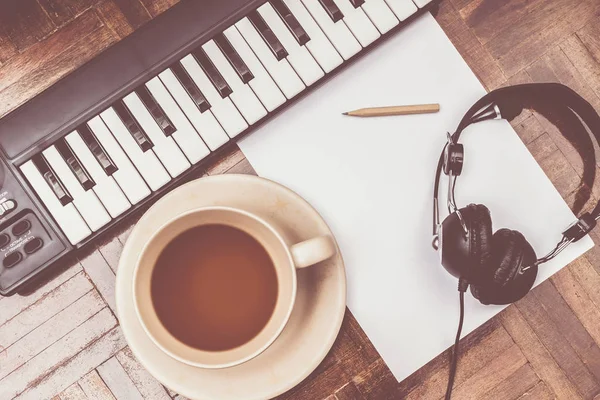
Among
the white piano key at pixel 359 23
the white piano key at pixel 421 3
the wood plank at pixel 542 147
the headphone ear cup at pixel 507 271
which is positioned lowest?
the headphone ear cup at pixel 507 271

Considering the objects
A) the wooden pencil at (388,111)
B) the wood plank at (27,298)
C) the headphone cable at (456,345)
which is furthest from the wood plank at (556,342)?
the wood plank at (27,298)

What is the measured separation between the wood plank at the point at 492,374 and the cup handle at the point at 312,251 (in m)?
0.37

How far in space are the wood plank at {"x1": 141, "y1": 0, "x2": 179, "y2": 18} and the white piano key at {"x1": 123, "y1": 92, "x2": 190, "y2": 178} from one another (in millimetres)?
130

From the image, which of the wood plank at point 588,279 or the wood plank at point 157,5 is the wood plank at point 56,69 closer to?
the wood plank at point 157,5

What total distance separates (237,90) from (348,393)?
17.8 inches

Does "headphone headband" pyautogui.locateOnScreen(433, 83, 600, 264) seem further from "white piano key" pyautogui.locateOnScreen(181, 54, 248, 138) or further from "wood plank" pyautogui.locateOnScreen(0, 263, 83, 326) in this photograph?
"wood plank" pyautogui.locateOnScreen(0, 263, 83, 326)

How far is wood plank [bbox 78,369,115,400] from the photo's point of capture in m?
0.75

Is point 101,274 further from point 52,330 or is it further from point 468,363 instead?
point 468,363

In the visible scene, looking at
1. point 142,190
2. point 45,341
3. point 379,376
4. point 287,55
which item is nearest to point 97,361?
point 45,341

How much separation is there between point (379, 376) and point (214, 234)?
12.8 inches

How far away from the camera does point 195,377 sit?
2.17 ft

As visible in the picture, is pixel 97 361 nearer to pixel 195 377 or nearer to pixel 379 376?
pixel 195 377

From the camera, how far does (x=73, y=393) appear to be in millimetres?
745

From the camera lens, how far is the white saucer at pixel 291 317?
0.65 m
